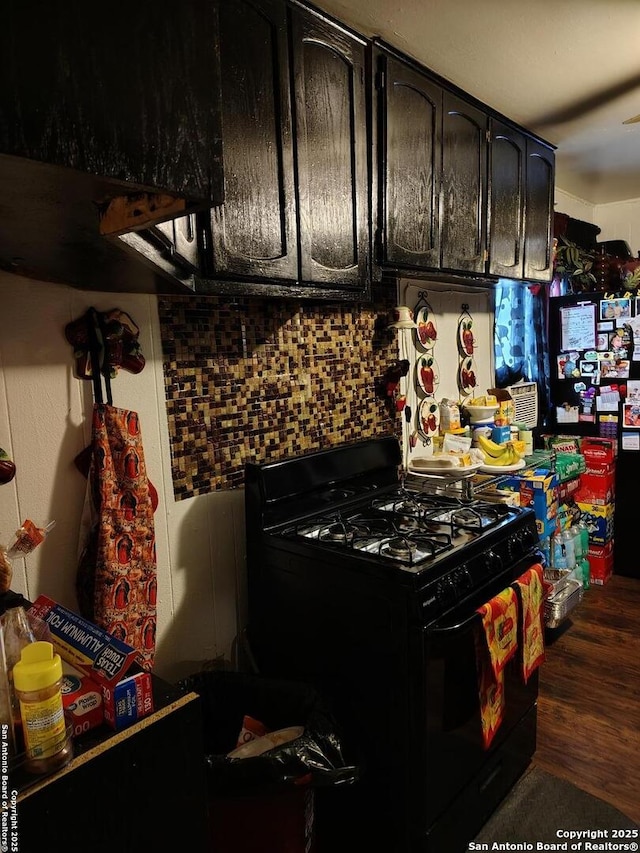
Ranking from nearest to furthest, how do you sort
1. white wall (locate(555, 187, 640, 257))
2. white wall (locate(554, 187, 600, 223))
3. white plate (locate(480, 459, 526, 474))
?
white plate (locate(480, 459, 526, 474)) → white wall (locate(554, 187, 600, 223)) → white wall (locate(555, 187, 640, 257))

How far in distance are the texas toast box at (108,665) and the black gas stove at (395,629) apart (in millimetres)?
681

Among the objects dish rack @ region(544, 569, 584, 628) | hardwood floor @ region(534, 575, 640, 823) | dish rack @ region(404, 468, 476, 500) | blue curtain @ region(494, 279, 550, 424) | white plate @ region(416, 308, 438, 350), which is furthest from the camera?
blue curtain @ region(494, 279, 550, 424)

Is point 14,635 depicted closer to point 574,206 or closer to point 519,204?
point 519,204

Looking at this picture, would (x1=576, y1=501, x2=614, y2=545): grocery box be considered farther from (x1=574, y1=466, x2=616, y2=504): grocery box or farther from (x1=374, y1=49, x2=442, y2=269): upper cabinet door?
(x1=374, y1=49, x2=442, y2=269): upper cabinet door

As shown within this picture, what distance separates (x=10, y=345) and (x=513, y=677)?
5.69 ft

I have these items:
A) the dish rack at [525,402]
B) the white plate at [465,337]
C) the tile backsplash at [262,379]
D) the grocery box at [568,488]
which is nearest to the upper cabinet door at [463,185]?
the tile backsplash at [262,379]

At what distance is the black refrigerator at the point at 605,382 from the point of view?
3324 millimetres

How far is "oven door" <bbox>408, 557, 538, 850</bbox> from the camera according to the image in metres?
1.41

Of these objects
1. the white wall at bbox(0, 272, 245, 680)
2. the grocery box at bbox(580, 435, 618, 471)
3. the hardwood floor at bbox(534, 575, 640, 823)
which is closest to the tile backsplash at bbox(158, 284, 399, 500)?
the white wall at bbox(0, 272, 245, 680)

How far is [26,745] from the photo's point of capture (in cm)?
79

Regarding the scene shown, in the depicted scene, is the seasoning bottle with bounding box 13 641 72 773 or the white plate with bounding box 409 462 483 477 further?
the white plate with bounding box 409 462 483 477

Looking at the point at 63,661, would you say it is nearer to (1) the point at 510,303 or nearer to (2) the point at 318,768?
(2) the point at 318,768

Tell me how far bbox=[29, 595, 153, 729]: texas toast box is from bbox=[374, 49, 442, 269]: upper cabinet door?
1368mm

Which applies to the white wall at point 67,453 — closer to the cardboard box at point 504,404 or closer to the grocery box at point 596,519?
the cardboard box at point 504,404
